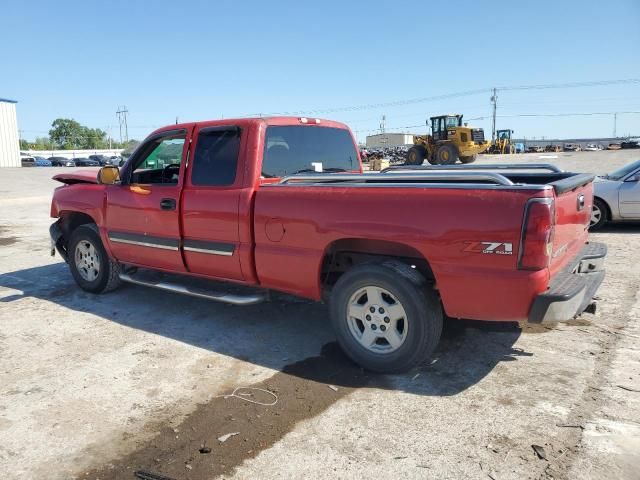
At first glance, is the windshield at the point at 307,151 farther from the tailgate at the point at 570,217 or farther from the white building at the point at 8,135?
the white building at the point at 8,135

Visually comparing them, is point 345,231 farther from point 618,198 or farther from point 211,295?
point 618,198

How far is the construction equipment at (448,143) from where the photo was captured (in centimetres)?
3278

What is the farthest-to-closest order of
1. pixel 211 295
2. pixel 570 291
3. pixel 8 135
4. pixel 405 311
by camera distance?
1. pixel 8 135
2. pixel 211 295
3. pixel 405 311
4. pixel 570 291

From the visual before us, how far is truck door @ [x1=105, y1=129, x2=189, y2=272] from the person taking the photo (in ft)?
16.9

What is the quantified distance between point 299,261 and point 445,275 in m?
1.25

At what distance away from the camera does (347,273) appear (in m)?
4.05

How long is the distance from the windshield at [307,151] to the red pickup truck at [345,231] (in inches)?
0.6

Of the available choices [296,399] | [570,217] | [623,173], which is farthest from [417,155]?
[296,399]

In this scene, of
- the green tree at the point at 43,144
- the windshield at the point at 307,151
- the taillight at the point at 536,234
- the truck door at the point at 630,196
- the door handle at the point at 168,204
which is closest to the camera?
the taillight at the point at 536,234

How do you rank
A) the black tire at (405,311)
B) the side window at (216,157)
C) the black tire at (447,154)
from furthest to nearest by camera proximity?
the black tire at (447,154), the side window at (216,157), the black tire at (405,311)

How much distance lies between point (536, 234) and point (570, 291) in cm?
54

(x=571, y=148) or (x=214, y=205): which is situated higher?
(x=571, y=148)

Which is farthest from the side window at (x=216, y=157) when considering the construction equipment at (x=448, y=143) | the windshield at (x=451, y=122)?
the windshield at (x=451, y=122)

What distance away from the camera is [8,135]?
56375mm
